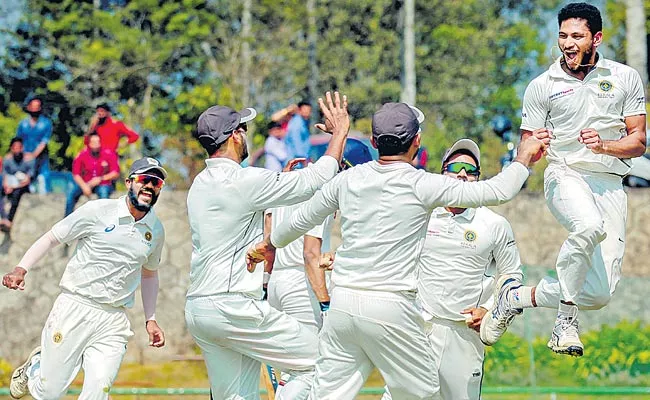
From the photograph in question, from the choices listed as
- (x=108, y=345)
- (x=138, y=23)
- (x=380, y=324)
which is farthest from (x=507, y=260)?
(x=138, y=23)

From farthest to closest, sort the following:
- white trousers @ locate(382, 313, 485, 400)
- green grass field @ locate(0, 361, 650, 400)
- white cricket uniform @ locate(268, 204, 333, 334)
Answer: green grass field @ locate(0, 361, 650, 400), white cricket uniform @ locate(268, 204, 333, 334), white trousers @ locate(382, 313, 485, 400)

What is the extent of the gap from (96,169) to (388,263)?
962 centimetres

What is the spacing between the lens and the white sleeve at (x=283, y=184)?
780 centimetres

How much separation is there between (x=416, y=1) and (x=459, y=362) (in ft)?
75.4

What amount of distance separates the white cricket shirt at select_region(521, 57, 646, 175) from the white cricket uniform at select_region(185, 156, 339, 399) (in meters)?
1.61

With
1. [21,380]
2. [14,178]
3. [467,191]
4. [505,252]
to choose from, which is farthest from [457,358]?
[14,178]

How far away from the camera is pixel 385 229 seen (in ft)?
23.5

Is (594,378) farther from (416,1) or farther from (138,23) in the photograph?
(416,1)

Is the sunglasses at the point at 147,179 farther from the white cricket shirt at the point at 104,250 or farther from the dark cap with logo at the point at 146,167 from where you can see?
the white cricket shirt at the point at 104,250

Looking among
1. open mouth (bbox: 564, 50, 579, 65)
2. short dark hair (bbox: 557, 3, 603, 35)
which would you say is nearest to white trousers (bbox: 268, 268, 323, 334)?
open mouth (bbox: 564, 50, 579, 65)

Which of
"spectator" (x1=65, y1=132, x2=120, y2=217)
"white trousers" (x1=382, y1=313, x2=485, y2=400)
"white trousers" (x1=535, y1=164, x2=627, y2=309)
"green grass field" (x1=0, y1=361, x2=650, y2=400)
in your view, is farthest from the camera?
"spectator" (x1=65, y1=132, x2=120, y2=217)

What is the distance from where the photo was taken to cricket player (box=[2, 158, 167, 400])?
30.3 feet

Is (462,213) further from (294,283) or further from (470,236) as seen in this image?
Result: (294,283)

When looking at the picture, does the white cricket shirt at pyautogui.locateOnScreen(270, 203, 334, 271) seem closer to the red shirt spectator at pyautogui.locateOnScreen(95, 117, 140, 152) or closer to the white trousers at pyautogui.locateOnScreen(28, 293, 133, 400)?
the white trousers at pyautogui.locateOnScreen(28, 293, 133, 400)
